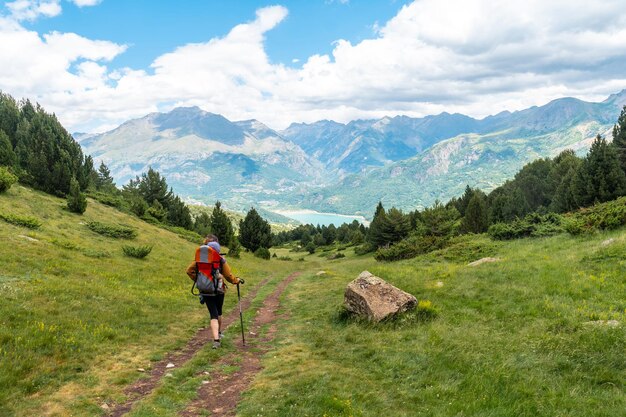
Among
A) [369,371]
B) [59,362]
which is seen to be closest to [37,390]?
[59,362]

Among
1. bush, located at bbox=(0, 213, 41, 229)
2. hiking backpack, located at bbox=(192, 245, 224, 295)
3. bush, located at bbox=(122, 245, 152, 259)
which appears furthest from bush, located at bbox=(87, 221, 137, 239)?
hiking backpack, located at bbox=(192, 245, 224, 295)

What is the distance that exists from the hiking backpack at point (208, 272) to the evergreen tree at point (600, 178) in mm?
58193

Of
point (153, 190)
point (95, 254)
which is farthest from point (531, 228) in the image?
point (153, 190)

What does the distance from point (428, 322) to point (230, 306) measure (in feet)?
38.0

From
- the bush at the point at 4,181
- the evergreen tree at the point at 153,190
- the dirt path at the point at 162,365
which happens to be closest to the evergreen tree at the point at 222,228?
the evergreen tree at the point at 153,190

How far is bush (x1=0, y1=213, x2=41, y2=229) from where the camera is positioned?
1065 inches

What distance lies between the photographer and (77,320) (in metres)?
12.9

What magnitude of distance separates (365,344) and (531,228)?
2390 centimetres

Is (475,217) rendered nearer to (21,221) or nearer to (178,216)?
(178,216)

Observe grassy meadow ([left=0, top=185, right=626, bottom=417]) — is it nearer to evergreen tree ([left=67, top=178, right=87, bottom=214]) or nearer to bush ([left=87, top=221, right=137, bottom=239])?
bush ([left=87, top=221, right=137, bottom=239])

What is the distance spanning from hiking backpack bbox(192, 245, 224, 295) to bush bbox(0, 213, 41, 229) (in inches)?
890

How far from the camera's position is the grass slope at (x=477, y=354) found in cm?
777

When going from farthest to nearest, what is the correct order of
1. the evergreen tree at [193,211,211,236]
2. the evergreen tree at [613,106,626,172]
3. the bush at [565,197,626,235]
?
the evergreen tree at [193,211,211,236]
the evergreen tree at [613,106,626,172]
the bush at [565,197,626,235]

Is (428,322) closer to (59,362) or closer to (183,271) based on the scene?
(59,362)
